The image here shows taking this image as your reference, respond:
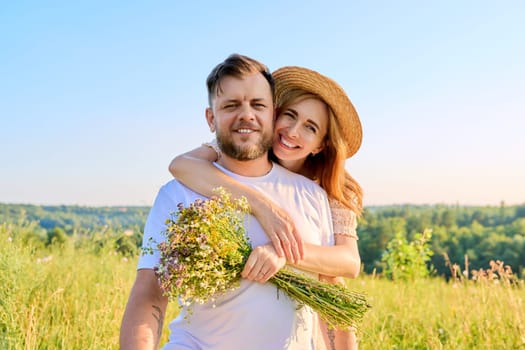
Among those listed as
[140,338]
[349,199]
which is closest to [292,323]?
[140,338]

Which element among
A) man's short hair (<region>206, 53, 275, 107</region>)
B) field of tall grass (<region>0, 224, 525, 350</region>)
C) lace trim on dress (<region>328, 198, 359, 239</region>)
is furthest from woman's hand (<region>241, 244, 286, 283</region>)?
field of tall grass (<region>0, 224, 525, 350</region>)

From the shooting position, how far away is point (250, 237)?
2.80m

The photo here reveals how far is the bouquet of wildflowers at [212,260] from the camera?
2.42 m

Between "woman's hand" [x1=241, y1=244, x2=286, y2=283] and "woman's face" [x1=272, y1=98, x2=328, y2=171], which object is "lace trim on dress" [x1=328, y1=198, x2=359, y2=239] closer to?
"woman's face" [x1=272, y1=98, x2=328, y2=171]

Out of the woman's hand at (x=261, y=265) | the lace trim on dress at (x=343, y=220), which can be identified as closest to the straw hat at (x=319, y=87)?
the lace trim on dress at (x=343, y=220)

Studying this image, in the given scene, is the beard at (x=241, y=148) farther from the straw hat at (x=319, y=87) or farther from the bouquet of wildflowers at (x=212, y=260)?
the straw hat at (x=319, y=87)

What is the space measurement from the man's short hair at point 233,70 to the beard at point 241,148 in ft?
0.83

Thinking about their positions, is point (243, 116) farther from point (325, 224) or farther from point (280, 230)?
point (325, 224)

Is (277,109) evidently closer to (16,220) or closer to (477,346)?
(477,346)

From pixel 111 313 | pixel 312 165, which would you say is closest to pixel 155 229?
pixel 312 165

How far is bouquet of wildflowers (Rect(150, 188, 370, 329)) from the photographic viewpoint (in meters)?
2.42

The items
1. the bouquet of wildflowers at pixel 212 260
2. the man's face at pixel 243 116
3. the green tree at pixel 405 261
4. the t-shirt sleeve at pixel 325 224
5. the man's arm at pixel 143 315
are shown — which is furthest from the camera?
the green tree at pixel 405 261

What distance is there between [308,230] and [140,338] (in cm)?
105

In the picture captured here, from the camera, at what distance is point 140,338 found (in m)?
2.65
